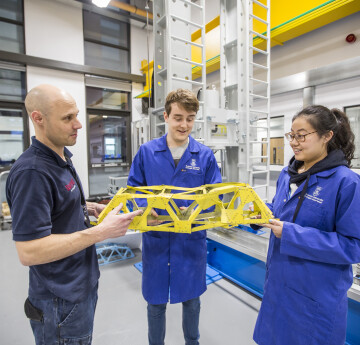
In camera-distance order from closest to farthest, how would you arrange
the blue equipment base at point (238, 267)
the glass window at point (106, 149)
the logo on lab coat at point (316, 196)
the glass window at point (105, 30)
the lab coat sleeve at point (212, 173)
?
the logo on lab coat at point (316, 196) → the lab coat sleeve at point (212, 173) → the blue equipment base at point (238, 267) → the glass window at point (105, 30) → the glass window at point (106, 149)

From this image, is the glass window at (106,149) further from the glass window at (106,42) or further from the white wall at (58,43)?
the glass window at (106,42)

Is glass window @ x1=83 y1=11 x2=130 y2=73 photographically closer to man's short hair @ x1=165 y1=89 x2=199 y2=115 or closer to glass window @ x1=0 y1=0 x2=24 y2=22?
glass window @ x1=0 y1=0 x2=24 y2=22

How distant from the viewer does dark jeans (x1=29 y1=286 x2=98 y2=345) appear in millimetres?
1050

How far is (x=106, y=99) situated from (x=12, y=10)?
307cm

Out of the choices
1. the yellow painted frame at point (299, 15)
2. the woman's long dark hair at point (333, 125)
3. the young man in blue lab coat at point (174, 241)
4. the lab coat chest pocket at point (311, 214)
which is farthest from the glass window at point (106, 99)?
the lab coat chest pocket at point (311, 214)

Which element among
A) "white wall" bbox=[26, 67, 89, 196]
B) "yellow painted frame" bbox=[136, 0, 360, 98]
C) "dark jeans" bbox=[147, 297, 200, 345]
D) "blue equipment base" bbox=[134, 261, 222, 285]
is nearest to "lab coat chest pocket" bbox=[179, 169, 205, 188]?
"dark jeans" bbox=[147, 297, 200, 345]

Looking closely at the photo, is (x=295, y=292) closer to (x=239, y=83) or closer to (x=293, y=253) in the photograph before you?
(x=293, y=253)

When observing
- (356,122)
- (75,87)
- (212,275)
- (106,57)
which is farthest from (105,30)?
(212,275)

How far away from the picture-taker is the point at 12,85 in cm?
596

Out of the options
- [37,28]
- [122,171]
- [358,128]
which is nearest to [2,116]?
[37,28]

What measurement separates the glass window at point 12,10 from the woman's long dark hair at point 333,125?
770cm

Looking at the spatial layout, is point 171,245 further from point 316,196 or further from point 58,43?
point 58,43

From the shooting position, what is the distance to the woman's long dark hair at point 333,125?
117 cm

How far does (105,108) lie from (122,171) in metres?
2.08
